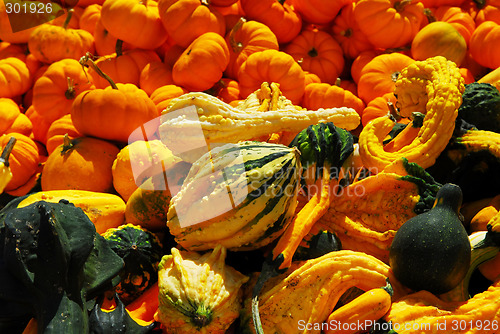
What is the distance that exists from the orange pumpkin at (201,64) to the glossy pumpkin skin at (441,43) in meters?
1.61

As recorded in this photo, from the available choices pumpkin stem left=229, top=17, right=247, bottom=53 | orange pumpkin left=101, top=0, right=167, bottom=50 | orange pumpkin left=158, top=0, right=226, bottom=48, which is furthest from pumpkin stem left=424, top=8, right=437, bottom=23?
orange pumpkin left=101, top=0, right=167, bottom=50

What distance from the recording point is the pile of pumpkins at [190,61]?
9.93 feet

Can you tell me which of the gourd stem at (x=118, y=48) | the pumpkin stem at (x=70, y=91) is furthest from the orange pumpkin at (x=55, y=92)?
the gourd stem at (x=118, y=48)

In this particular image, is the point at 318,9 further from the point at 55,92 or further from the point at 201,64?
the point at 55,92

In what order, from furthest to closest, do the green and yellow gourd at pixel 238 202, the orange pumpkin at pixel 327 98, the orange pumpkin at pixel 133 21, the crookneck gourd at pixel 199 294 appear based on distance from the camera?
the orange pumpkin at pixel 133 21 < the orange pumpkin at pixel 327 98 < the green and yellow gourd at pixel 238 202 < the crookneck gourd at pixel 199 294

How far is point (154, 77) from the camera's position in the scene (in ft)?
12.4

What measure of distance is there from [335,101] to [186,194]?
230cm

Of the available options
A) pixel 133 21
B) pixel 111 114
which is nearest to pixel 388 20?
pixel 133 21

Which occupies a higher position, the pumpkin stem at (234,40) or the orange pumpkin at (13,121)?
the pumpkin stem at (234,40)

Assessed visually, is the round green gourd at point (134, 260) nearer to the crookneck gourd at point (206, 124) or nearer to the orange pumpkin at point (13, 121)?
the crookneck gourd at point (206, 124)

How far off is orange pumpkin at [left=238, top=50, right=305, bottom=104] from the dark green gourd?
6.95ft

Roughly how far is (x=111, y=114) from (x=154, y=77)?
0.92m

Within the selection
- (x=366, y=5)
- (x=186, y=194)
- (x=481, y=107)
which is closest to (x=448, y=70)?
(x=481, y=107)

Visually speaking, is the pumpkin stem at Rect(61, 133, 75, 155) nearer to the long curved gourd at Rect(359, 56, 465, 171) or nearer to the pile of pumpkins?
the pile of pumpkins
